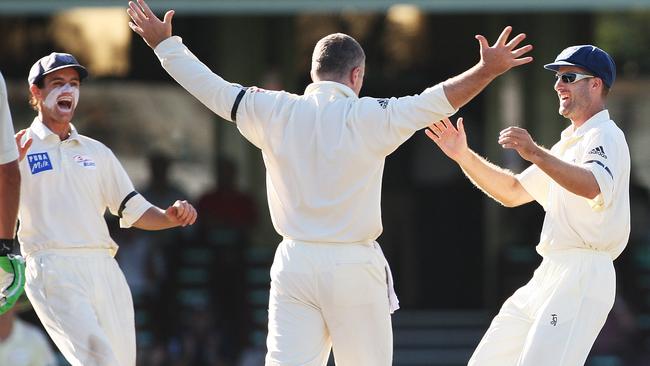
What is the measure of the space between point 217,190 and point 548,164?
22.6 feet

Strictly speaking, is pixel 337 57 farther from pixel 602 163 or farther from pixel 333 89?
pixel 602 163

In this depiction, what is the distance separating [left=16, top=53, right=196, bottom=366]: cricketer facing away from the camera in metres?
6.43

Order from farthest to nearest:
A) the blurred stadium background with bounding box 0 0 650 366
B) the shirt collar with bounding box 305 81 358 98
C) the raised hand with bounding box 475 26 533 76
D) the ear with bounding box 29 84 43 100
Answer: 1. the blurred stadium background with bounding box 0 0 650 366
2. the ear with bounding box 29 84 43 100
3. the shirt collar with bounding box 305 81 358 98
4. the raised hand with bounding box 475 26 533 76

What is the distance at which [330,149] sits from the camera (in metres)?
5.84

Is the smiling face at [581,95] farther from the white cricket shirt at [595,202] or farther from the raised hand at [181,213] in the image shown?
the raised hand at [181,213]

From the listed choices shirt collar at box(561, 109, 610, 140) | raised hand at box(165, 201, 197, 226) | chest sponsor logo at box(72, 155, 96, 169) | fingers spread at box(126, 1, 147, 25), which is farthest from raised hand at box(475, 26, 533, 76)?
chest sponsor logo at box(72, 155, 96, 169)

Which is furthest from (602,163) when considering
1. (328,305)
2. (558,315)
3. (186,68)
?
(186,68)

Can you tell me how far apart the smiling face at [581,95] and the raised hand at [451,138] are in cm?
58

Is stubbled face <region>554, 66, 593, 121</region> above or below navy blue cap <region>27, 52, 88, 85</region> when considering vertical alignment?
below

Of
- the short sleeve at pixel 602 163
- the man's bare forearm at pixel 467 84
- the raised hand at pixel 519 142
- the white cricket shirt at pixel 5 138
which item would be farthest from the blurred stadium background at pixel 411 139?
the white cricket shirt at pixel 5 138

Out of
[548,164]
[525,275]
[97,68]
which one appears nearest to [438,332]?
[525,275]

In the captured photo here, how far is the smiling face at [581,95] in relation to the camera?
6.29m

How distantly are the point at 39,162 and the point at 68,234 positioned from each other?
14.4 inches

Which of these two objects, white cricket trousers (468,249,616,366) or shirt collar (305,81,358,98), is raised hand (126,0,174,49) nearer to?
shirt collar (305,81,358,98)
